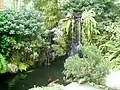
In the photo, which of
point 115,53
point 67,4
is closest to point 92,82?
point 115,53

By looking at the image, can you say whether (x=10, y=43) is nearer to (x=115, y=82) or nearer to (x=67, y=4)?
(x=67, y=4)

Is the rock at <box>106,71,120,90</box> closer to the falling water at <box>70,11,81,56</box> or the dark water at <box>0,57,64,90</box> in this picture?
the dark water at <box>0,57,64,90</box>

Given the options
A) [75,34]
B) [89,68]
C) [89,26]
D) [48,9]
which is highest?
[48,9]

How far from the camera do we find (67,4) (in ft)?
43.3

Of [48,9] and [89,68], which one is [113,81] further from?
[48,9]

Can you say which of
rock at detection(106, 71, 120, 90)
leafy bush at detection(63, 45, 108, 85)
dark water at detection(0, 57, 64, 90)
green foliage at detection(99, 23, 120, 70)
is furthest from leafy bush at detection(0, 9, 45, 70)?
rock at detection(106, 71, 120, 90)

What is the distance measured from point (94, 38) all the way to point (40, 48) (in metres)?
2.38

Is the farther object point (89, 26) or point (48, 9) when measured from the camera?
point (48, 9)

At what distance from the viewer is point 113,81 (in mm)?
8734

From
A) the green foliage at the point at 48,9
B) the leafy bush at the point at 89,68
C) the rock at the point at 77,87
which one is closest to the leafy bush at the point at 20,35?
the green foliage at the point at 48,9

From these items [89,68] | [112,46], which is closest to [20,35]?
[112,46]

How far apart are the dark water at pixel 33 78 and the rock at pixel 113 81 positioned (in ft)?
6.88

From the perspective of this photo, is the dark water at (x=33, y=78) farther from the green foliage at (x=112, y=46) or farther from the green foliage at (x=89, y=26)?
the green foliage at (x=112, y=46)

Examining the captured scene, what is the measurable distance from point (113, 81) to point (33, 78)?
12.0 ft
